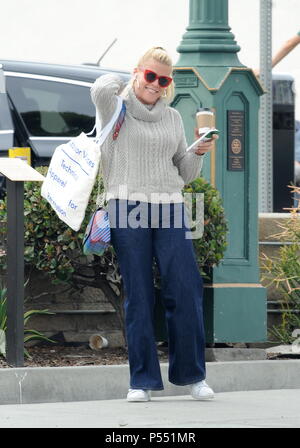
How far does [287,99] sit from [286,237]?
849 centimetres

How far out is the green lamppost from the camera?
897 cm

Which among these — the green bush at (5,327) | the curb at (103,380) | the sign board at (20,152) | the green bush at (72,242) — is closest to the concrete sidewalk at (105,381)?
the curb at (103,380)

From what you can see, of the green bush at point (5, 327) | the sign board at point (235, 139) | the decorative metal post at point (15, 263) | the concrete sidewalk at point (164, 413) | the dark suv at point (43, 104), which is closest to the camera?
the concrete sidewalk at point (164, 413)

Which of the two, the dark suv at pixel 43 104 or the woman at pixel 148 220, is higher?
the dark suv at pixel 43 104

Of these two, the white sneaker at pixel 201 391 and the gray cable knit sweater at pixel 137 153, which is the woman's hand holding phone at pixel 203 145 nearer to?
the gray cable knit sweater at pixel 137 153

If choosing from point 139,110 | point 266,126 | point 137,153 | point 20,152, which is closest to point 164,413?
point 137,153

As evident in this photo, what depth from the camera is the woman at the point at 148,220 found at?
7461 mm

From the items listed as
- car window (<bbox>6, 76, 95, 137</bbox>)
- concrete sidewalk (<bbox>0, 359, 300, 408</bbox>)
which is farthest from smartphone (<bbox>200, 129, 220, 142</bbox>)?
car window (<bbox>6, 76, 95, 137</bbox>)

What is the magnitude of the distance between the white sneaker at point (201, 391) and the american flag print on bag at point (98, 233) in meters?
0.86

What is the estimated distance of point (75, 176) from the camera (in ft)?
25.0

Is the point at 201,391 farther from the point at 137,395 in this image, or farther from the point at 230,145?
the point at 230,145

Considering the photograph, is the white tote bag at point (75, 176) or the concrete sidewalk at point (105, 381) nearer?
the white tote bag at point (75, 176)

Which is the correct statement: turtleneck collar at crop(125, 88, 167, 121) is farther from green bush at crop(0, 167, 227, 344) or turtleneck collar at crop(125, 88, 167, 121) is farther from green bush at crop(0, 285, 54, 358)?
green bush at crop(0, 285, 54, 358)
